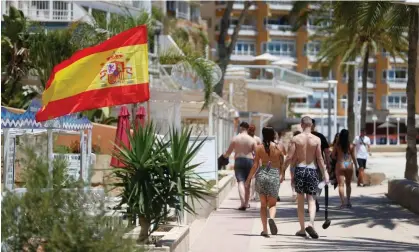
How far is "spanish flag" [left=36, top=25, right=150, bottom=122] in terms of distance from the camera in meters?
9.36

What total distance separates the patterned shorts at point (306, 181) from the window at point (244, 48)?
83.7 m

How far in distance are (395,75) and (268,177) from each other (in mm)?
87631

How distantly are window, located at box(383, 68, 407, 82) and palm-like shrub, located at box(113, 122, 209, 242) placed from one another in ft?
296

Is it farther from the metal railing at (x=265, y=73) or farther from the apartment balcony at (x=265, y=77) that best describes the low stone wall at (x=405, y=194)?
the metal railing at (x=265, y=73)

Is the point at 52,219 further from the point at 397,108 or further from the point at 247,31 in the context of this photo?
the point at 397,108

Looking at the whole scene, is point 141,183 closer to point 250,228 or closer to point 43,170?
point 43,170

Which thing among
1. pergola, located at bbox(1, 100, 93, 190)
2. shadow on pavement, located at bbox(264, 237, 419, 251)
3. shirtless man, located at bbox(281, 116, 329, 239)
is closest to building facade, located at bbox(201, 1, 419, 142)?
shirtless man, located at bbox(281, 116, 329, 239)

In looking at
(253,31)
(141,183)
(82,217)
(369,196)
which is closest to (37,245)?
(82,217)

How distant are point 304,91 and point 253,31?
30961 mm

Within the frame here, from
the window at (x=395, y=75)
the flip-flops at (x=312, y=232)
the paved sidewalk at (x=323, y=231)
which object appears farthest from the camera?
the window at (x=395, y=75)

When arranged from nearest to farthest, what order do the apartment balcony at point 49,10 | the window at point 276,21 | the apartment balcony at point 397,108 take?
the apartment balcony at point 49,10 → the apartment balcony at point 397,108 → the window at point 276,21

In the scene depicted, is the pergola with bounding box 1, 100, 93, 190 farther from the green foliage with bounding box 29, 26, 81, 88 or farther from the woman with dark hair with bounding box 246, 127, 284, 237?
the green foliage with bounding box 29, 26, 81, 88

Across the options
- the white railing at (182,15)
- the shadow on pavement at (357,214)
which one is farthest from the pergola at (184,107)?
the white railing at (182,15)

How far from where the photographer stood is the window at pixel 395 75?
98062 millimetres
